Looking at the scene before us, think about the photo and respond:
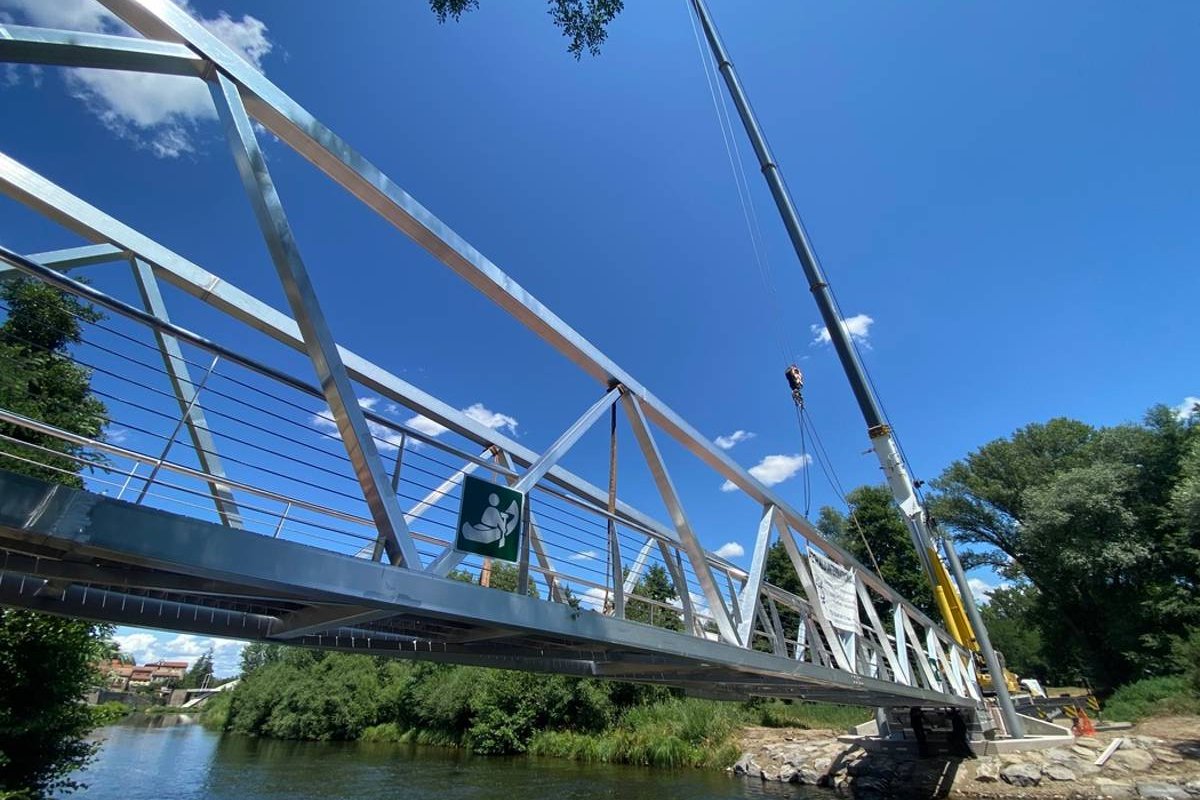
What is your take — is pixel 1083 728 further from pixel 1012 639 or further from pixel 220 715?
pixel 220 715

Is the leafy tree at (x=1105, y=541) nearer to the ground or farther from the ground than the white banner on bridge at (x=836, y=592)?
farther from the ground

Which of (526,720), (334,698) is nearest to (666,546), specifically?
(526,720)

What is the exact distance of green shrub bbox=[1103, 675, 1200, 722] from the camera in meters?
16.4

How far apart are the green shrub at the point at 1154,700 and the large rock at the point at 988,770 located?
23.6 ft

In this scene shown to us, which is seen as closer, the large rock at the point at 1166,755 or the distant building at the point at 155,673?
the large rock at the point at 1166,755

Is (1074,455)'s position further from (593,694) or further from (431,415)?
(431,415)

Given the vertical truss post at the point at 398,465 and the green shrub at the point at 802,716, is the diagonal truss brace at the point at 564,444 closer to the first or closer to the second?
the vertical truss post at the point at 398,465

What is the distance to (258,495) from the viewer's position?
4.17 metres

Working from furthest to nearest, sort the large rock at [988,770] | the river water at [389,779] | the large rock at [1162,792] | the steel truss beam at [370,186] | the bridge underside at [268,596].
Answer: the river water at [389,779], the large rock at [988,770], the large rock at [1162,792], the steel truss beam at [370,186], the bridge underside at [268,596]

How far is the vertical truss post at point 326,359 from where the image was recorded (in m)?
3.35

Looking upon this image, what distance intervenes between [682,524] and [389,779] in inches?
677

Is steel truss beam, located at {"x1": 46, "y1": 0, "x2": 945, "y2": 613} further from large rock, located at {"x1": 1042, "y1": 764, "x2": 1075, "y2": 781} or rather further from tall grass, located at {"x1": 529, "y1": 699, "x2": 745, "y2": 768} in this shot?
tall grass, located at {"x1": 529, "y1": 699, "x2": 745, "y2": 768}

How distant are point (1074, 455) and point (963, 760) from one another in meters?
21.1

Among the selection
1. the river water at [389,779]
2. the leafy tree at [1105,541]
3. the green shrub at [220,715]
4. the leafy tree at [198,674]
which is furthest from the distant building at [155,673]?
the leafy tree at [1105,541]
